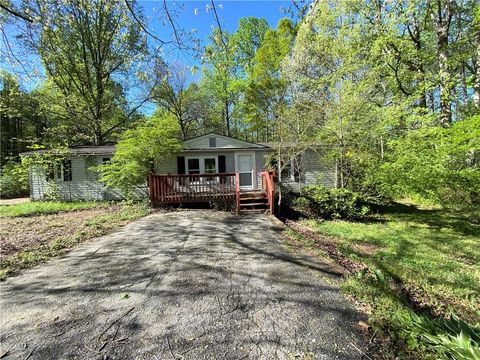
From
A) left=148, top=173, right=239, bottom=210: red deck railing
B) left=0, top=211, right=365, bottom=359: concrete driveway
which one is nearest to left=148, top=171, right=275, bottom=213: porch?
left=148, top=173, right=239, bottom=210: red deck railing

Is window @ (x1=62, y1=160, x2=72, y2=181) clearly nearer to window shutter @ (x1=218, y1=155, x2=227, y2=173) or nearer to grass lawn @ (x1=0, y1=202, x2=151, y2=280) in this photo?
grass lawn @ (x1=0, y1=202, x2=151, y2=280)

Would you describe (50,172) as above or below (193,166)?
below

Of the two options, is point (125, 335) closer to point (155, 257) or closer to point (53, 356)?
point (53, 356)

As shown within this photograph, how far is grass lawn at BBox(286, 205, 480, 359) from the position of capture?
2.50m

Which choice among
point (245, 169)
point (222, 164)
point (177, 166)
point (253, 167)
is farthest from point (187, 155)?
point (253, 167)

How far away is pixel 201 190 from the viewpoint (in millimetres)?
10000

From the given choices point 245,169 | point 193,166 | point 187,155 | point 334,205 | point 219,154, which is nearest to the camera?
point 334,205

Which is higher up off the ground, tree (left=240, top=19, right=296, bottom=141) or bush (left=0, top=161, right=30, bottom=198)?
tree (left=240, top=19, right=296, bottom=141)

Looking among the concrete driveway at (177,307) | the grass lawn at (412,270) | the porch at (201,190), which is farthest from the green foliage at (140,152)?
the grass lawn at (412,270)

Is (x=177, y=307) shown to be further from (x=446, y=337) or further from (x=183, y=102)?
(x=183, y=102)

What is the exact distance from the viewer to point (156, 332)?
2.36m

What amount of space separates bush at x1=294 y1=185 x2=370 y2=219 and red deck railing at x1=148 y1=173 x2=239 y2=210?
287 centimetres

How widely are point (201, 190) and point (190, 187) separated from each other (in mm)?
449

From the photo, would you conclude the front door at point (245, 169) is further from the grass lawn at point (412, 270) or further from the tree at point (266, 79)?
the tree at point (266, 79)
